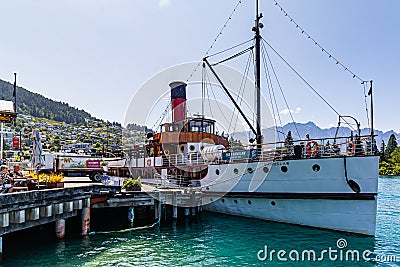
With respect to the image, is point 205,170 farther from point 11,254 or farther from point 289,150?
point 11,254

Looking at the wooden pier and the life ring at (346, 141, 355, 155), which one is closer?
the wooden pier

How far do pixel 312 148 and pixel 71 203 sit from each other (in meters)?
11.2

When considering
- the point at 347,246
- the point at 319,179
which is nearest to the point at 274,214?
the point at 319,179

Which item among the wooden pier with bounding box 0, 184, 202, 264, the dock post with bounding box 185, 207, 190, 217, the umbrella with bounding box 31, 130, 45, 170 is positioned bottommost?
the dock post with bounding box 185, 207, 190, 217

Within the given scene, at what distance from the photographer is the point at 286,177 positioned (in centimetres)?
1437

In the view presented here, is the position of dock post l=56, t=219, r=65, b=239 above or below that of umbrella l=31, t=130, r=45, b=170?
below

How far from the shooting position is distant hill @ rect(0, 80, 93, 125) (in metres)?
165

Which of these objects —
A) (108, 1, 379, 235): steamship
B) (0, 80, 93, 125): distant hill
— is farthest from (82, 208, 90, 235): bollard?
(0, 80, 93, 125): distant hill

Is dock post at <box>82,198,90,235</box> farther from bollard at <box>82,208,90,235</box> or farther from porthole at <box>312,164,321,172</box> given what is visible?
porthole at <box>312,164,321,172</box>

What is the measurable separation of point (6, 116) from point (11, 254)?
662cm

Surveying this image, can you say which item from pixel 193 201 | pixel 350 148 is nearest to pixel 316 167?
pixel 350 148

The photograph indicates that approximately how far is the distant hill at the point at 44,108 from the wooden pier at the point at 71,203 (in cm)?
16672

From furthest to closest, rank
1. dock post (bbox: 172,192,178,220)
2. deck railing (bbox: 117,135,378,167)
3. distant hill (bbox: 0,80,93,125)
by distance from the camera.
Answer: distant hill (bbox: 0,80,93,125)
dock post (bbox: 172,192,178,220)
deck railing (bbox: 117,135,378,167)

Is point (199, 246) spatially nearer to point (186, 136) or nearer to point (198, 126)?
point (186, 136)
